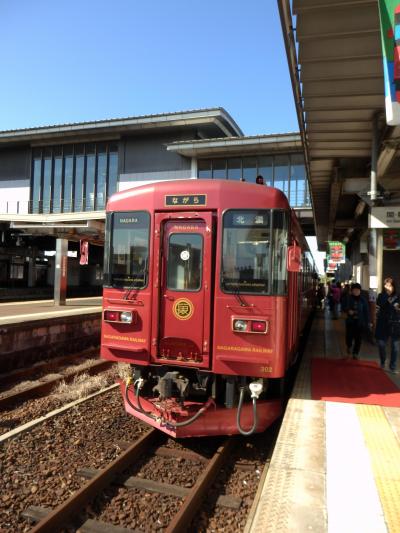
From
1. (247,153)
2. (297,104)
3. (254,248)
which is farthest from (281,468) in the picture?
(247,153)

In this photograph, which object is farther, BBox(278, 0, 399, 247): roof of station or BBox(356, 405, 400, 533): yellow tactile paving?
BBox(278, 0, 399, 247): roof of station

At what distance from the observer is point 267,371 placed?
4.84m

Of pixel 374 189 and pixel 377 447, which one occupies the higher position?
pixel 374 189

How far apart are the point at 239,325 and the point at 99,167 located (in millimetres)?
27930

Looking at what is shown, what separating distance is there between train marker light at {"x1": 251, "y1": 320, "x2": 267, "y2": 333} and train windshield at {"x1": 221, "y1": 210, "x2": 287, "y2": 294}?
0.33m

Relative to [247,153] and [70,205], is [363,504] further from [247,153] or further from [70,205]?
[70,205]

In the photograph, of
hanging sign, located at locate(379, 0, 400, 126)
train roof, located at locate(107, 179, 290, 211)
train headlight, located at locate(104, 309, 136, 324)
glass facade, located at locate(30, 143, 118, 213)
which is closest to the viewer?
hanging sign, located at locate(379, 0, 400, 126)

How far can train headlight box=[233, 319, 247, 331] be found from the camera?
493cm

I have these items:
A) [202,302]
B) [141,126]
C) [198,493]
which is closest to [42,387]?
[202,302]

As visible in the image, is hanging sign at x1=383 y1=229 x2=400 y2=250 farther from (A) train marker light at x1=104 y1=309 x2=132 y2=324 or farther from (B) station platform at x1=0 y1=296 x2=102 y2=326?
(B) station platform at x1=0 y1=296 x2=102 y2=326

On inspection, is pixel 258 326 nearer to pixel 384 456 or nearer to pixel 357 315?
pixel 384 456

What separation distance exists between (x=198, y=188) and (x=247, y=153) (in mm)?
21112

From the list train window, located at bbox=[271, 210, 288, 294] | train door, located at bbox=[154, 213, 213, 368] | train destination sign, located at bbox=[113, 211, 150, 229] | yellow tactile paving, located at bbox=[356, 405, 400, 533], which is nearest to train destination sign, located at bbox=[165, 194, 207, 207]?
train door, located at bbox=[154, 213, 213, 368]

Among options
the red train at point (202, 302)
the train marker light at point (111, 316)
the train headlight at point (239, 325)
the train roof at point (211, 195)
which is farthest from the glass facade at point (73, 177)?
the train headlight at point (239, 325)
